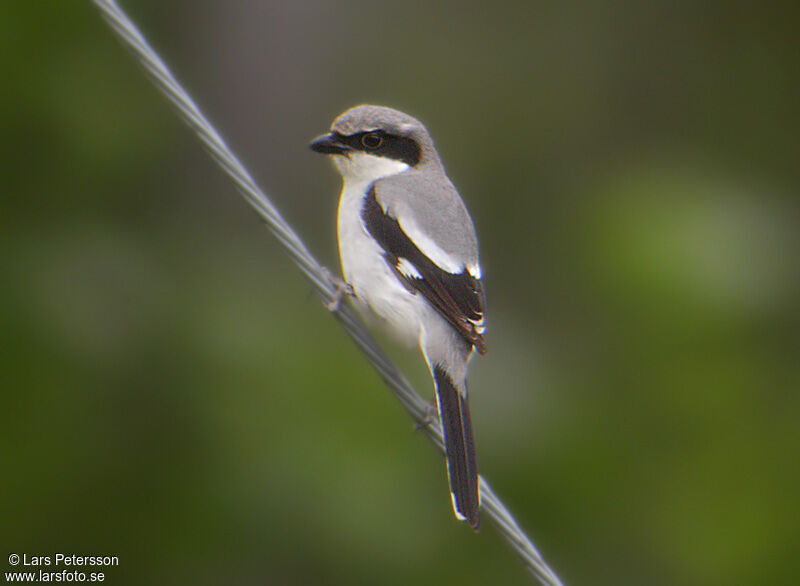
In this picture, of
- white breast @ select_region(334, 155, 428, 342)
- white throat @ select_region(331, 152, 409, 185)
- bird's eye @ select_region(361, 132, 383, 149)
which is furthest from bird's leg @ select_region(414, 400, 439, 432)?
bird's eye @ select_region(361, 132, 383, 149)

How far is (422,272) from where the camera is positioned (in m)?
3.16

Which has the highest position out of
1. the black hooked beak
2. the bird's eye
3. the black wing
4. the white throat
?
the black hooked beak

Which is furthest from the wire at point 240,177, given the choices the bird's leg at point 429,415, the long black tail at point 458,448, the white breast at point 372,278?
the white breast at point 372,278

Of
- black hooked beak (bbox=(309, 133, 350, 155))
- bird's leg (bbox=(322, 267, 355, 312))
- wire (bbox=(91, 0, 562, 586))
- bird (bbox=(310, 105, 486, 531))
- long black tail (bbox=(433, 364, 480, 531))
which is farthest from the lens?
black hooked beak (bbox=(309, 133, 350, 155))

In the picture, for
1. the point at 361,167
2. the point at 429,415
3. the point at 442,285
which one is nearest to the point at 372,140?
the point at 361,167

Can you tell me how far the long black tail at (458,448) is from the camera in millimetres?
2838

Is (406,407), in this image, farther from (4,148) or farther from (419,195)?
(4,148)

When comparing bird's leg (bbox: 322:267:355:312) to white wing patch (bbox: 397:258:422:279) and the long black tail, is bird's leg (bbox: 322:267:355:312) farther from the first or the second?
the long black tail

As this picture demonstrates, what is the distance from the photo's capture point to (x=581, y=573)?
13.6 feet

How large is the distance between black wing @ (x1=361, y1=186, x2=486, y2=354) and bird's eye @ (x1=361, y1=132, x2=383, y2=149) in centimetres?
44

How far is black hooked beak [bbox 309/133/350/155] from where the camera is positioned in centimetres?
355

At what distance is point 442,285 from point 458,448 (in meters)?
0.51

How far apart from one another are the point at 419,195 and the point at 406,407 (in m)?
1.01

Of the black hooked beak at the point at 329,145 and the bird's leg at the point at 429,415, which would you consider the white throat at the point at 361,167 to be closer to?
the black hooked beak at the point at 329,145
